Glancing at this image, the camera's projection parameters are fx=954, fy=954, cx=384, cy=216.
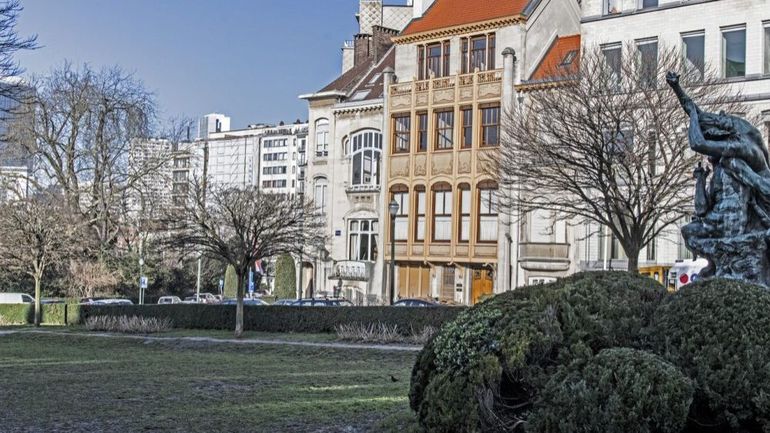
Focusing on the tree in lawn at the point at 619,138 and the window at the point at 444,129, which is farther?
the window at the point at 444,129

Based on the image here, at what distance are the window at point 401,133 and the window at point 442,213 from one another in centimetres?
326

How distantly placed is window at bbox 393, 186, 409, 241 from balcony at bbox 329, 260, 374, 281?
7.72 ft

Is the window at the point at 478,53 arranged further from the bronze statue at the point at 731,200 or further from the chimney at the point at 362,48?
the bronze statue at the point at 731,200

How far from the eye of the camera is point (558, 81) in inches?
1384

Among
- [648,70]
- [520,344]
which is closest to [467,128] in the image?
[648,70]

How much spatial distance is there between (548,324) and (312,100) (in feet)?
164

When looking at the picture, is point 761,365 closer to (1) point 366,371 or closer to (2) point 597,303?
(2) point 597,303

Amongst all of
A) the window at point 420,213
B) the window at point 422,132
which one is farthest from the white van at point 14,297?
the window at point 422,132

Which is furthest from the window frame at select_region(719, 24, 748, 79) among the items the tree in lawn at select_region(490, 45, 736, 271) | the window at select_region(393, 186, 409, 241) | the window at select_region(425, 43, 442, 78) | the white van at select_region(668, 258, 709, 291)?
the window at select_region(393, 186, 409, 241)

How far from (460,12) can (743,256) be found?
41580 millimetres

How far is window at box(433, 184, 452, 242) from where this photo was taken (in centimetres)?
5025

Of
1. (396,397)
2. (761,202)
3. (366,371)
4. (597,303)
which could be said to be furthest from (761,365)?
(366,371)

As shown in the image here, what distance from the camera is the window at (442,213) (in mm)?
50250

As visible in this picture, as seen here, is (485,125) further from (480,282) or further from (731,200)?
(731,200)
